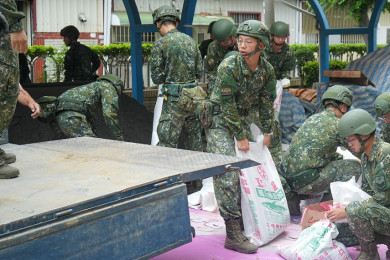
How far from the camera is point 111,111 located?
6.14m

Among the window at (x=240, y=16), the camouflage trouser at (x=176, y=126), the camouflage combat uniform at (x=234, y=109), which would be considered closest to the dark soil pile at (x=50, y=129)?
the camouflage trouser at (x=176, y=126)

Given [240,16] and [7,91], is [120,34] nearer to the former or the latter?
[240,16]

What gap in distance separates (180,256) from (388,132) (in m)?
2.83

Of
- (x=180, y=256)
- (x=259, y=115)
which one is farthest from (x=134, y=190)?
(x=259, y=115)

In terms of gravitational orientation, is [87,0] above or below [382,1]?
above

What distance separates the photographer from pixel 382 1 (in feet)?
35.9

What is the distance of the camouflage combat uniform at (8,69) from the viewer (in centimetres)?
381

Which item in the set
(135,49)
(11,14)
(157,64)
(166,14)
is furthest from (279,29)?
(11,14)

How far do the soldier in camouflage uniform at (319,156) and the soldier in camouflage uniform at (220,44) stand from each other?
2366mm

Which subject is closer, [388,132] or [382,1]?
[388,132]

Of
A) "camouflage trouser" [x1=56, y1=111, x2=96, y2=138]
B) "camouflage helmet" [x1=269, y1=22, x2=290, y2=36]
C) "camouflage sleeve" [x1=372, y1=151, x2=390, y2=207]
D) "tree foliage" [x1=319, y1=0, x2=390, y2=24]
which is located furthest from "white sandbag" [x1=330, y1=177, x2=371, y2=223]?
"tree foliage" [x1=319, y1=0, x2=390, y2=24]

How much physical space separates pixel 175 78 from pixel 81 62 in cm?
430

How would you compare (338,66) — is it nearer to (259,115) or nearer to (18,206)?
(259,115)

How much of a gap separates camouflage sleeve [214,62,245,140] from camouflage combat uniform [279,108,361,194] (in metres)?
0.73
